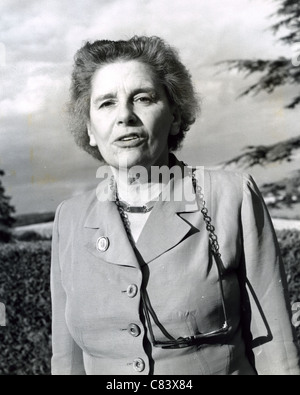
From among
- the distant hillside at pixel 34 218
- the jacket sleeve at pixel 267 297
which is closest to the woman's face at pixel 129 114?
the jacket sleeve at pixel 267 297

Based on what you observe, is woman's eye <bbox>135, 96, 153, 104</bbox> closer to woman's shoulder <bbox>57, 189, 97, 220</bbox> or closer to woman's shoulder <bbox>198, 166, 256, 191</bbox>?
woman's shoulder <bbox>198, 166, 256, 191</bbox>

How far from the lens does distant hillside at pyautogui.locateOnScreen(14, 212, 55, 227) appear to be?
4109mm

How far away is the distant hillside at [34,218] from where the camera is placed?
162 inches

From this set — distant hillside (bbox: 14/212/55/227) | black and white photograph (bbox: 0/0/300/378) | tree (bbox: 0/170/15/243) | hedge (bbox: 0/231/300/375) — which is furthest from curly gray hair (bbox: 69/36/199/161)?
hedge (bbox: 0/231/300/375)

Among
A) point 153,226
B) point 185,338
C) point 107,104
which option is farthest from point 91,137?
point 185,338

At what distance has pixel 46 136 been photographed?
12.1 ft

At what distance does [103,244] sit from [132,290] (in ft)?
0.68

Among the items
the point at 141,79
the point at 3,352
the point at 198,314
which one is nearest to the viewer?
the point at 198,314

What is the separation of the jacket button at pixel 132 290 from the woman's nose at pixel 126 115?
0.54 metres

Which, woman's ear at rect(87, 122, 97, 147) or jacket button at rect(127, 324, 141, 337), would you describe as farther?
woman's ear at rect(87, 122, 97, 147)

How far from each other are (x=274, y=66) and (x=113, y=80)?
3.17 metres

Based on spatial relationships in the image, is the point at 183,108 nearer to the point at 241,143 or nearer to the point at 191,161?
the point at 191,161

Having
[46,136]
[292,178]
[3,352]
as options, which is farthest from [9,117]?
[292,178]

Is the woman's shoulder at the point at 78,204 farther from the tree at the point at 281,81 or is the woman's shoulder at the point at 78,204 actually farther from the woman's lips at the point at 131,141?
the tree at the point at 281,81
